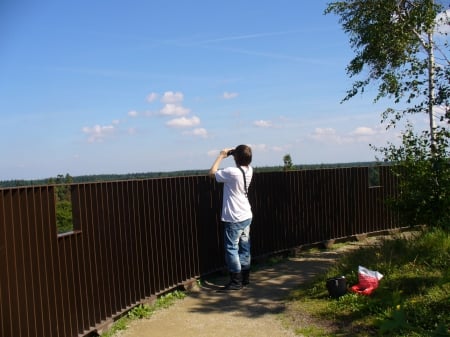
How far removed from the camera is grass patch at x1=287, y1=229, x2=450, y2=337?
4973mm

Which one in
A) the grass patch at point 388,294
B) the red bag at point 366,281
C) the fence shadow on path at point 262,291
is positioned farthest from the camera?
the fence shadow on path at point 262,291

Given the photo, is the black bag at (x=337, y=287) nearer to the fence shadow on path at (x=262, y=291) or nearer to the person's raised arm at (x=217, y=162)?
the fence shadow on path at (x=262, y=291)

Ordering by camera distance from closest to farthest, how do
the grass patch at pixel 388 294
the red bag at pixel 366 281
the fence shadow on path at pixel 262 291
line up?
1. the grass patch at pixel 388 294
2. the red bag at pixel 366 281
3. the fence shadow on path at pixel 262 291

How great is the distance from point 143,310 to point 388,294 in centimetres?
285

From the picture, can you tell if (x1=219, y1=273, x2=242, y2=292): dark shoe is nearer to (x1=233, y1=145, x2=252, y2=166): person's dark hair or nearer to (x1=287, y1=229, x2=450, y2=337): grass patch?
(x1=287, y1=229, x2=450, y2=337): grass patch

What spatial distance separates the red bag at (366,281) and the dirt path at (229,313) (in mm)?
919

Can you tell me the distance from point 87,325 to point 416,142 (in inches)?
228

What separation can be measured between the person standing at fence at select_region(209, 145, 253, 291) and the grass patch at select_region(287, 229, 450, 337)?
903mm

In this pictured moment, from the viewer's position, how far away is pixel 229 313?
595cm

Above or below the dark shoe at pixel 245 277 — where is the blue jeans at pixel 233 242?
above

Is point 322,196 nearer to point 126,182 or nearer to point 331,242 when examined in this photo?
point 331,242

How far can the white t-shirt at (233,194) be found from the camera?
689cm

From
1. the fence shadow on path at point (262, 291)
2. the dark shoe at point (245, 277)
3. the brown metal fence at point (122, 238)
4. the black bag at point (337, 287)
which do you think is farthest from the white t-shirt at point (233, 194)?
the black bag at point (337, 287)

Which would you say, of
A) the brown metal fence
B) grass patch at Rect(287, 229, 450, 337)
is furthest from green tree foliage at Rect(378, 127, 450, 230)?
the brown metal fence
